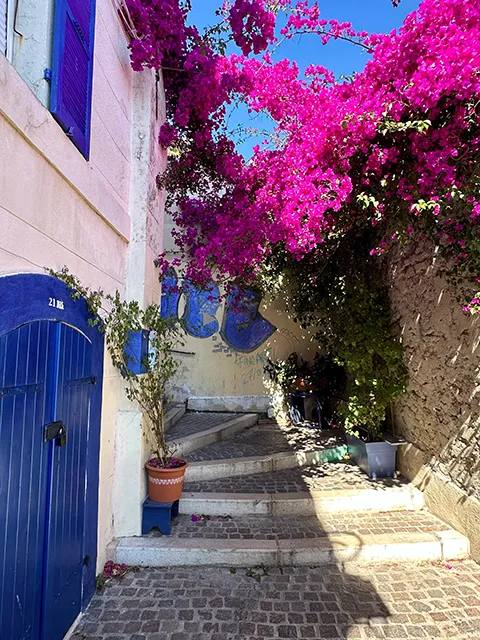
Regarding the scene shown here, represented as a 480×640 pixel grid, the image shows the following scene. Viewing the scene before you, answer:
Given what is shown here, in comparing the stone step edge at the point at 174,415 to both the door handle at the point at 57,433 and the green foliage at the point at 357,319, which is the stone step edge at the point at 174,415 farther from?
the door handle at the point at 57,433

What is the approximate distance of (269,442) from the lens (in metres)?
5.88

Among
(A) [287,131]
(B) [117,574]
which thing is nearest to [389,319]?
(A) [287,131]

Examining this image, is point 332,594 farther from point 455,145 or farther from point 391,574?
point 455,145

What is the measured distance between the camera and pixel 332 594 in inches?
116

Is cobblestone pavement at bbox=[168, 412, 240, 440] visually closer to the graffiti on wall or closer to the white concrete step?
the graffiti on wall

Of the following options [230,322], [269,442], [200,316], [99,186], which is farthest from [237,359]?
[99,186]

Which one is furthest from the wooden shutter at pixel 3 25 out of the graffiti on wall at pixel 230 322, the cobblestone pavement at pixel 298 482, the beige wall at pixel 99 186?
the graffiti on wall at pixel 230 322

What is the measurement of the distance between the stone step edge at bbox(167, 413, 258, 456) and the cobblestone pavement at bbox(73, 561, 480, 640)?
4.93 ft

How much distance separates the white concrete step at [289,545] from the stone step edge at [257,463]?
82cm

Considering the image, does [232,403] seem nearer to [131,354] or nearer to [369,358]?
[369,358]

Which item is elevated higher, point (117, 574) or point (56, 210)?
point (56, 210)

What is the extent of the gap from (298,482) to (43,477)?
3.20 metres

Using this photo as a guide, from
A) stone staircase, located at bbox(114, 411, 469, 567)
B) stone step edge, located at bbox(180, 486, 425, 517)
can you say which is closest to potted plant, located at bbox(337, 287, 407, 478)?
stone staircase, located at bbox(114, 411, 469, 567)

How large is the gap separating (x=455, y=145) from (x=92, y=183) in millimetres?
2805
